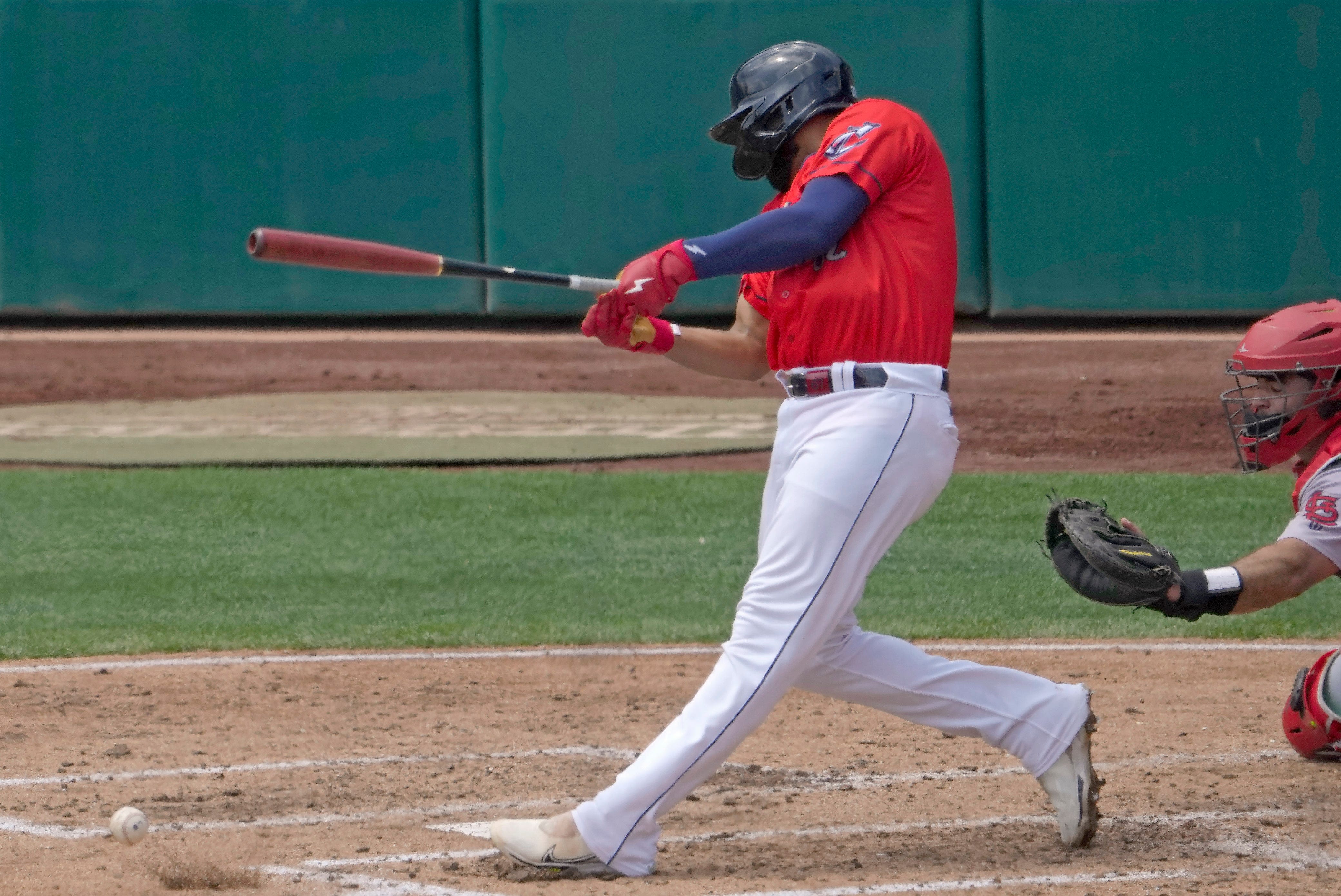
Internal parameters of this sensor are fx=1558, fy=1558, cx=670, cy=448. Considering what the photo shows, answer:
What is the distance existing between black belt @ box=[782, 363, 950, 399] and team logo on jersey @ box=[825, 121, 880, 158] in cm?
44

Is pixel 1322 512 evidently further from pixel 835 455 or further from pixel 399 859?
pixel 399 859

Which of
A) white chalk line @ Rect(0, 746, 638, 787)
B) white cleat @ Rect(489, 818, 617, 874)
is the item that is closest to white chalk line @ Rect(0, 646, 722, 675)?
white chalk line @ Rect(0, 746, 638, 787)

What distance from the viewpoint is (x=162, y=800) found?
3932 millimetres

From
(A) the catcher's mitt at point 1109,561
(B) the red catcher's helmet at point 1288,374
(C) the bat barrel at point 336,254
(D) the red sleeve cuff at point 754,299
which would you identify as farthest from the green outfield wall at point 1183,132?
(C) the bat barrel at point 336,254

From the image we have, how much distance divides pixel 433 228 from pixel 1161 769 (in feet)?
34.1

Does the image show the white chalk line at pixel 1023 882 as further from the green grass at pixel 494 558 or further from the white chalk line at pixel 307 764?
the green grass at pixel 494 558

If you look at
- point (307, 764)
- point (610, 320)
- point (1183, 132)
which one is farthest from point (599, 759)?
point (1183, 132)

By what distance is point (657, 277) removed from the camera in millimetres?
3264

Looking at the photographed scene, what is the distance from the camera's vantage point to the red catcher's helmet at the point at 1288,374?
3598mm

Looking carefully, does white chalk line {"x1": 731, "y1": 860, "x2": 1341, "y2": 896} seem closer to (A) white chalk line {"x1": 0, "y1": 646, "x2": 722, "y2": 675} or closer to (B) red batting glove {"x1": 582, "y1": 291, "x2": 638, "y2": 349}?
(B) red batting glove {"x1": 582, "y1": 291, "x2": 638, "y2": 349}

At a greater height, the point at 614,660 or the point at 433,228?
the point at 433,228

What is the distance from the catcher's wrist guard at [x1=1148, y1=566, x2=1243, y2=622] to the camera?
10.6 feet

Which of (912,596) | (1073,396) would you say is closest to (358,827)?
(912,596)

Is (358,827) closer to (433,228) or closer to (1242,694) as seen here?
(1242,694)
